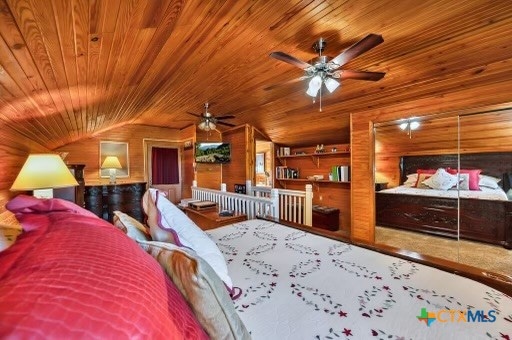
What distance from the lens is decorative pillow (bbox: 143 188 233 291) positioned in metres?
0.99

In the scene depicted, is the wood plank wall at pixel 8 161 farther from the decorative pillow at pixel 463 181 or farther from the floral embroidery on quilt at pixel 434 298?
the decorative pillow at pixel 463 181

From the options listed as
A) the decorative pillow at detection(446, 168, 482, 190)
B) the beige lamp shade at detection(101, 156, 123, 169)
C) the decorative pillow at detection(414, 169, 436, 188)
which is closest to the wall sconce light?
the decorative pillow at detection(414, 169, 436, 188)

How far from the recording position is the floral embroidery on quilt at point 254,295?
0.99 meters

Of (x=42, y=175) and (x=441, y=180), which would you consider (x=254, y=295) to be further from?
(x=441, y=180)

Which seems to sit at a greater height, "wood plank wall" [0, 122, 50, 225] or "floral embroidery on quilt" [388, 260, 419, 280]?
"wood plank wall" [0, 122, 50, 225]

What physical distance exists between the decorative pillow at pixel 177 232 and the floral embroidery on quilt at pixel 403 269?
887 millimetres

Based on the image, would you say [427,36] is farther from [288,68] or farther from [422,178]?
[422,178]

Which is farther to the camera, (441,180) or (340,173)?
(340,173)

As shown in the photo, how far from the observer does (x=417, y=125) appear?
316 cm

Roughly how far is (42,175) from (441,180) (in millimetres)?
4324

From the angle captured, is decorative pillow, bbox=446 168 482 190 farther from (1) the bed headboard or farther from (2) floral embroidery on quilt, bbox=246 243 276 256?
(2) floral embroidery on quilt, bbox=246 243 276 256

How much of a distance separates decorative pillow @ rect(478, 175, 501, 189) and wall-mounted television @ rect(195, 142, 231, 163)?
4411 mm

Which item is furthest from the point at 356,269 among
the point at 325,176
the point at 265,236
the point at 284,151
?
the point at 284,151

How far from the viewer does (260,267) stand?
1.35m
